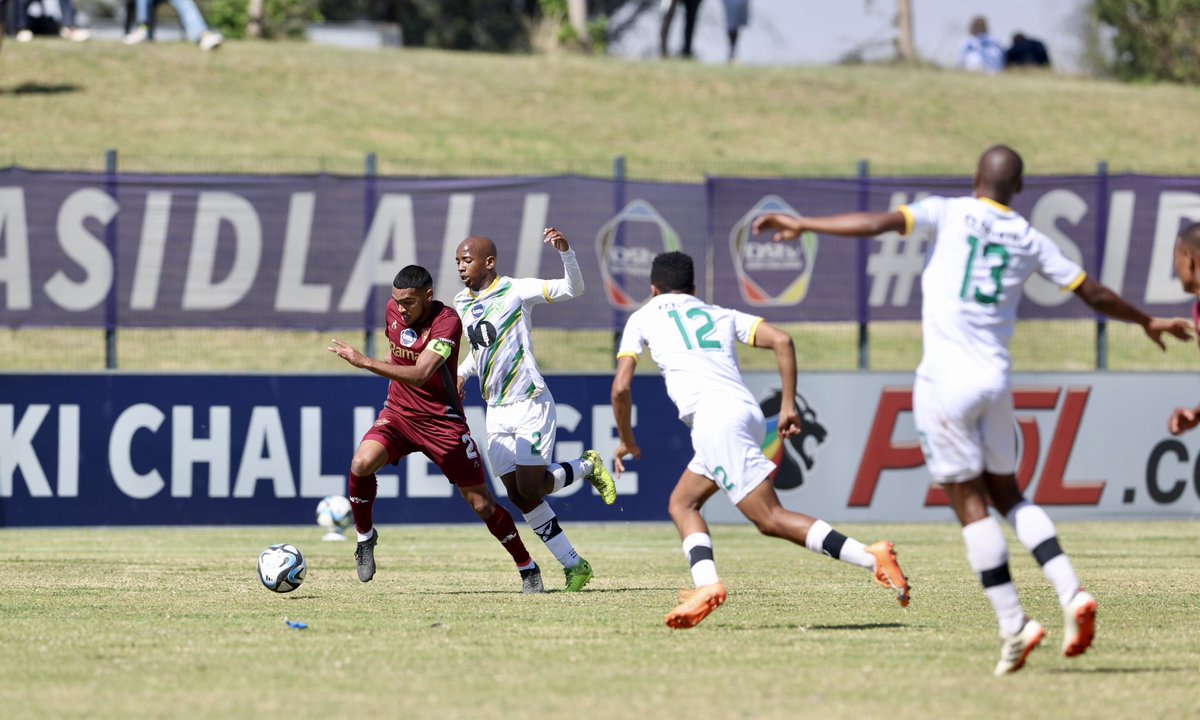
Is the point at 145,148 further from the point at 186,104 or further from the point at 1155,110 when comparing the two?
the point at 1155,110

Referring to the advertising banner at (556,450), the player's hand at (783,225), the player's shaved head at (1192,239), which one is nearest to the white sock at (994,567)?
the player's hand at (783,225)

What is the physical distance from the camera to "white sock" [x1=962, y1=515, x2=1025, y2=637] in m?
7.41

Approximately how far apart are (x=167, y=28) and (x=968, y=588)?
1428 inches

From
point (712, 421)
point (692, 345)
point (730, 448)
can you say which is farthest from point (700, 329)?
point (730, 448)

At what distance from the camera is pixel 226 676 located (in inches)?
289

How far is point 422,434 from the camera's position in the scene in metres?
11.3

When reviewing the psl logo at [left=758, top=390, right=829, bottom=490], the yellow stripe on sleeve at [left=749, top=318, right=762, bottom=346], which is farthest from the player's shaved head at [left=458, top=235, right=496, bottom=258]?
the psl logo at [left=758, top=390, right=829, bottom=490]

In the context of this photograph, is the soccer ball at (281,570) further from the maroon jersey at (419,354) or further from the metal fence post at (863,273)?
the metal fence post at (863,273)

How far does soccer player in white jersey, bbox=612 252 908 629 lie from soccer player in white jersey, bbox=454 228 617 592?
6.17ft

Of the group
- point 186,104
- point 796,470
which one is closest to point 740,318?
point 796,470

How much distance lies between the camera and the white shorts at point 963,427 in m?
7.47

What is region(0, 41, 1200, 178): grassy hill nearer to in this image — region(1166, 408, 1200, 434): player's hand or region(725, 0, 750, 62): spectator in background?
region(725, 0, 750, 62): spectator in background

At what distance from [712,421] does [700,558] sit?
2.44 ft

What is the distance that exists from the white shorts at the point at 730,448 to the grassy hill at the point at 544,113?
20623 mm
